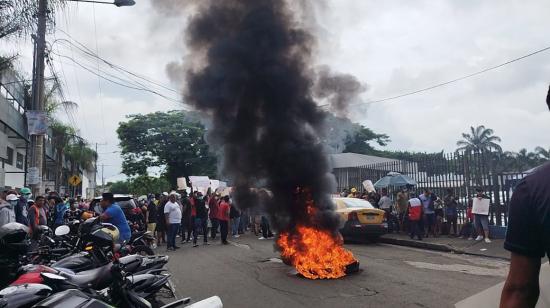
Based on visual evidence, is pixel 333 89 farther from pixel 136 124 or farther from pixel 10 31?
pixel 136 124

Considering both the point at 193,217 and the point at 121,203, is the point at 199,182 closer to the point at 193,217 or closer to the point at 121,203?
the point at 193,217

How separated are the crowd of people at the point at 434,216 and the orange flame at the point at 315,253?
6.25 meters

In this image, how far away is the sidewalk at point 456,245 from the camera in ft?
38.9

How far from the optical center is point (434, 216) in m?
15.0

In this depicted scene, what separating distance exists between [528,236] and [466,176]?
1383 centimetres

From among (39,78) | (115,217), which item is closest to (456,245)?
(115,217)

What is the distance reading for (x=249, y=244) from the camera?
14.7m

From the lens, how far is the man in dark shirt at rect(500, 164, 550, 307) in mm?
1644

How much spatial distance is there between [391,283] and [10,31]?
37.3 feet

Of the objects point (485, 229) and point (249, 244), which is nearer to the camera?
point (485, 229)

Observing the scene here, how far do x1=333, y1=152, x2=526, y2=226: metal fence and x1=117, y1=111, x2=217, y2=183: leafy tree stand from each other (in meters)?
22.4

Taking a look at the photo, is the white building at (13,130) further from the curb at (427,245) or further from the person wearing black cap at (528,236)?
the person wearing black cap at (528,236)

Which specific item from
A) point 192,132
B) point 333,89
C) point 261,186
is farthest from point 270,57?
point 192,132

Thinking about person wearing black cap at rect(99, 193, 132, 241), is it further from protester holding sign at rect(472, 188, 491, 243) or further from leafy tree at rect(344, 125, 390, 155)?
leafy tree at rect(344, 125, 390, 155)
